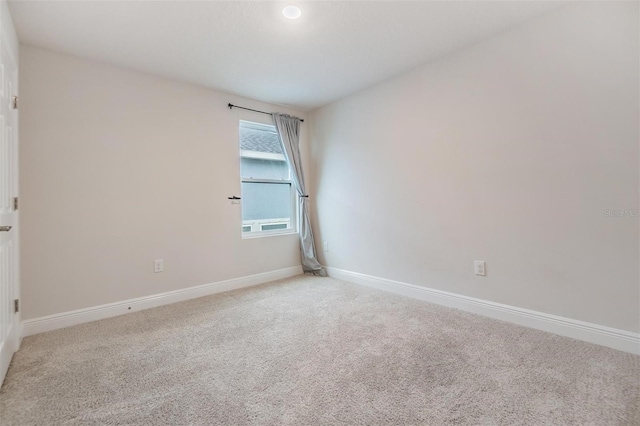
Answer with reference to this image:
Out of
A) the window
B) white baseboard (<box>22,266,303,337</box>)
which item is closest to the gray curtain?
the window

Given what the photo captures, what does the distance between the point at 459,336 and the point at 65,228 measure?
10.8ft

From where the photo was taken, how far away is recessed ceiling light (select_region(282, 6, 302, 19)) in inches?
80.6

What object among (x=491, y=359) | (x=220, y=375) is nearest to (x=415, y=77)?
(x=491, y=359)

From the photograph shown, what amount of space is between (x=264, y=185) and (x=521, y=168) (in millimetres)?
2818

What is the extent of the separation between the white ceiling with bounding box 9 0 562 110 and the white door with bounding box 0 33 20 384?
1.70 feet

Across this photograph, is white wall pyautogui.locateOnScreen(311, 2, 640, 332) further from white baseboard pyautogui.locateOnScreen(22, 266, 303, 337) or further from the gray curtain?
white baseboard pyautogui.locateOnScreen(22, 266, 303, 337)

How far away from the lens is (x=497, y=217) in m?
2.46

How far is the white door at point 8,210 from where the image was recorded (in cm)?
177

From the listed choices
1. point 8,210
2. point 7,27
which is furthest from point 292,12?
point 8,210

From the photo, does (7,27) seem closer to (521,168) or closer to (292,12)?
(292,12)

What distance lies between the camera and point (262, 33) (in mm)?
2338

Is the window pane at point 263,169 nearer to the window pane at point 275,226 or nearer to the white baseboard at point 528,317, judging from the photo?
the window pane at point 275,226

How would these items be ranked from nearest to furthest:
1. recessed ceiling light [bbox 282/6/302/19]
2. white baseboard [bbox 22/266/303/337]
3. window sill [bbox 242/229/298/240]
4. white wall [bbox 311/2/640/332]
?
white wall [bbox 311/2/640/332] < recessed ceiling light [bbox 282/6/302/19] < white baseboard [bbox 22/266/303/337] < window sill [bbox 242/229/298/240]

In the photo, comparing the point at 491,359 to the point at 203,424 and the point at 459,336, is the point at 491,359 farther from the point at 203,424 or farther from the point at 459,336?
the point at 203,424
